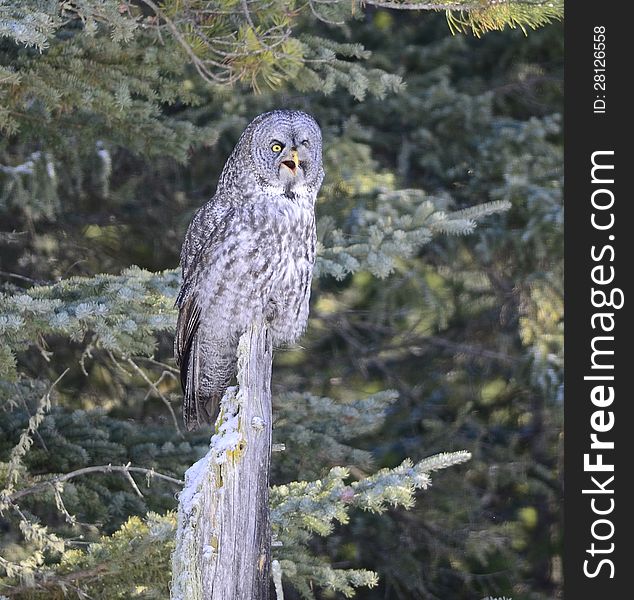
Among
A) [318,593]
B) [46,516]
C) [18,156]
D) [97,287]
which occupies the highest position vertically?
[18,156]

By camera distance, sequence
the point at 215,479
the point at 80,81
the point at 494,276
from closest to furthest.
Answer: the point at 215,479, the point at 80,81, the point at 494,276

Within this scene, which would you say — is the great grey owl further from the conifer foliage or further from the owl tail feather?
the conifer foliage

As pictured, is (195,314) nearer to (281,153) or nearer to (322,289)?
(281,153)

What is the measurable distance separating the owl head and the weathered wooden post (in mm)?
1260

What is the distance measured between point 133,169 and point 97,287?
2862 mm

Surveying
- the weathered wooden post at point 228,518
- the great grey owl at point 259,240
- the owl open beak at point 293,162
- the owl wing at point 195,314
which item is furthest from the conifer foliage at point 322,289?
the weathered wooden post at point 228,518

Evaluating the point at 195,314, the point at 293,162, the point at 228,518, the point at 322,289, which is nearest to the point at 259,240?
the point at 293,162

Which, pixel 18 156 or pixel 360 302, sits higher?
pixel 18 156

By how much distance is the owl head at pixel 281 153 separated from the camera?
4.68 meters

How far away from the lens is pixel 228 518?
3471mm

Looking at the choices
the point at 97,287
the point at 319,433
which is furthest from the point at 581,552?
the point at 97,287

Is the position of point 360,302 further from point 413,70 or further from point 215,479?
point 215,479

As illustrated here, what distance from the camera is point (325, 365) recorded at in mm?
8289

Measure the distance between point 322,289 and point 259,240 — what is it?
3366mm
